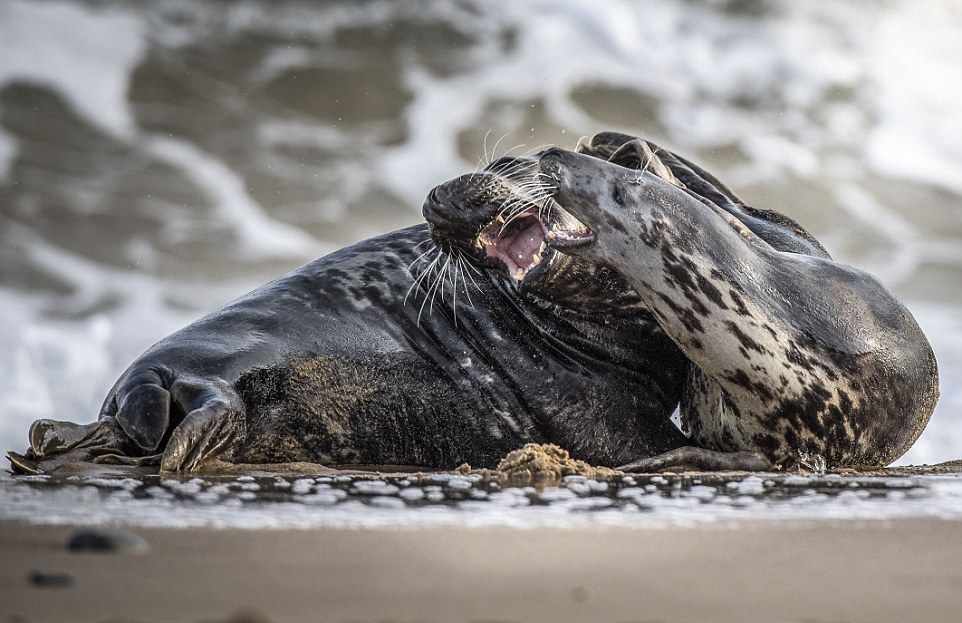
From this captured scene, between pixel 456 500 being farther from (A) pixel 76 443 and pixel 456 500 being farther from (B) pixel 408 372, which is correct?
(A) pixel 76 443

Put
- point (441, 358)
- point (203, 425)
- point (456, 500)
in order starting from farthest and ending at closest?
point (441, 358)
point (203, 425)
point (456, 500)

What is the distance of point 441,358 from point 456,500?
1980mm

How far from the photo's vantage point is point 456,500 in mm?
3133

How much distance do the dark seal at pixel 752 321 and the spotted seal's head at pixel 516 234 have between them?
0.69 ft

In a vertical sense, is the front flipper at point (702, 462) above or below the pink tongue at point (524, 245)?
below

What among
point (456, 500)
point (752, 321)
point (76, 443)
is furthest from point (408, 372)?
point (456, 500)

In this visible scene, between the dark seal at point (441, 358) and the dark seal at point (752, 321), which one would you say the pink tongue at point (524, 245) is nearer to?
the dark seal at point (441, 358)

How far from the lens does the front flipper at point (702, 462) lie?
4.47 m

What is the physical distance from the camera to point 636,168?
16.3 feet

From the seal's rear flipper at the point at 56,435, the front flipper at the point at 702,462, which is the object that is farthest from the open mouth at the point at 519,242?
the seal's rear flipper at the point at 56,435

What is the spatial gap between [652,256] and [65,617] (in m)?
3.13

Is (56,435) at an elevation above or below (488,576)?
above

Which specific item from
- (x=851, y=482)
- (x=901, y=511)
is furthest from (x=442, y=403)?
(x=901, y=511)

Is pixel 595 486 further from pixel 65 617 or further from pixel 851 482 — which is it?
pixel 65 617
